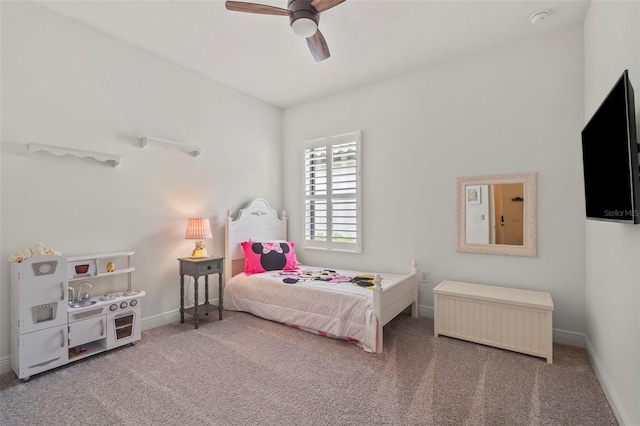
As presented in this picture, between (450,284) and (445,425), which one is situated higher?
(450,284)

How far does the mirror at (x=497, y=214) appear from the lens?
9.78 feet

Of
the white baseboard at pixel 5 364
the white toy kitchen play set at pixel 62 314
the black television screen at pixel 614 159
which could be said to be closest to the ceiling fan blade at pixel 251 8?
the black television screen at pixel 614 159

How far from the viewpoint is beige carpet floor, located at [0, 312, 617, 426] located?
1842mm

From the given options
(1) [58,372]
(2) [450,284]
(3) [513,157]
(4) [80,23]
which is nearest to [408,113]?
(3) [513,157]

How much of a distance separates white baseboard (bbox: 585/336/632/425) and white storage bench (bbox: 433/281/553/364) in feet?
0.90

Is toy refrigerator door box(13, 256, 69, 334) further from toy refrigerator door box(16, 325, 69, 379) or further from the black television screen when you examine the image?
the black television screen

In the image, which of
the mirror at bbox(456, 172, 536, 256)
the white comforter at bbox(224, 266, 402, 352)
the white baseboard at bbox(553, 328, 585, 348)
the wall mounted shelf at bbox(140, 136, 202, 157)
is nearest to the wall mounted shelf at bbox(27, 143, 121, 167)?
the wall mounted shelf at bbox(140, 136, 202, 157)

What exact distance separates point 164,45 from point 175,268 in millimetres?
2307

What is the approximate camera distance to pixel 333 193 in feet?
14.1

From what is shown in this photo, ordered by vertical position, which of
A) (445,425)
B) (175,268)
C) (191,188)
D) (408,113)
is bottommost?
(445,425)

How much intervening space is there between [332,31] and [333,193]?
1989mm

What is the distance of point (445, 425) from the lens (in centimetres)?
175

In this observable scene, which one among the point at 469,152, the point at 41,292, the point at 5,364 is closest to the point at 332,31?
the point at 469,152

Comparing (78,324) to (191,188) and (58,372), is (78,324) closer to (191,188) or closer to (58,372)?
(58,372)
